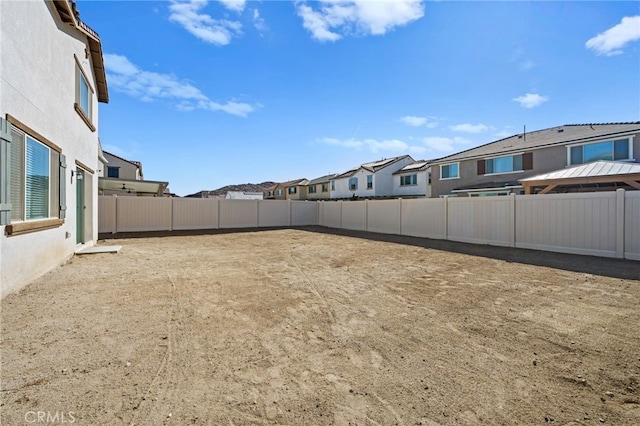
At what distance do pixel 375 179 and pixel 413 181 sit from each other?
404cm

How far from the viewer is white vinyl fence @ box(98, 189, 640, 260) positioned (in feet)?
26.0

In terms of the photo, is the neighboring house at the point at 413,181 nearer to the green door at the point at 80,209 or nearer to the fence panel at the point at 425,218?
the fence panel at the point at 425,218

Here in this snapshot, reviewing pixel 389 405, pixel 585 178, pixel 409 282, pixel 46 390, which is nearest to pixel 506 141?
pixel 585 178

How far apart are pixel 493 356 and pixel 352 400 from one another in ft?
5.50

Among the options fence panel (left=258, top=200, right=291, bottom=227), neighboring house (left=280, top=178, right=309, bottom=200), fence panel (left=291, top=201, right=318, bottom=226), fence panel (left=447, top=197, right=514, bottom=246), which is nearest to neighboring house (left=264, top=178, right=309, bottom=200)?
neighboring house (left=280, top=178, right=309, bottom=200)

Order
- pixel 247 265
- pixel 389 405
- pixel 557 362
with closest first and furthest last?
pixel 389 405 < pixel 557 362 < pixel 247 265

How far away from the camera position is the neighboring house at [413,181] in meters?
28.4

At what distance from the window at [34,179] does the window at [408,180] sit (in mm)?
28119

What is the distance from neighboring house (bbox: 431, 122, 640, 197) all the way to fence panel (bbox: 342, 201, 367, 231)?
8.28m

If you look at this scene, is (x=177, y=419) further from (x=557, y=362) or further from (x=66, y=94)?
(x=66, y=94)

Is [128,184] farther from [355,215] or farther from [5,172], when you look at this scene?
[5,172]

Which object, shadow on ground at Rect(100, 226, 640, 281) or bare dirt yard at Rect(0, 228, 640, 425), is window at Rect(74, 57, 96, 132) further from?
shadow on ground at Rect(100, 226, 640, 281)

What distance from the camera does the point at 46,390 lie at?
225cm

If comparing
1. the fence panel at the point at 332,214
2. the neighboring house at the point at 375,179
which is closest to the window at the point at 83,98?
the fence panel at the point at 332,214
